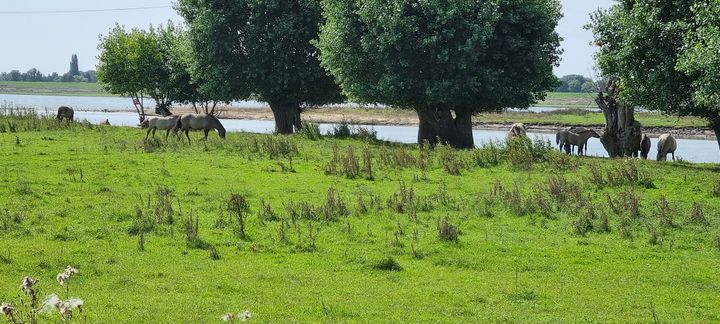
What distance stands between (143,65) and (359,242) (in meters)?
52.5

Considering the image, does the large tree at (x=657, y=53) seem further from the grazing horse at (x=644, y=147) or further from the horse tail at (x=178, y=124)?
the horse tail at (x=178, y=124)

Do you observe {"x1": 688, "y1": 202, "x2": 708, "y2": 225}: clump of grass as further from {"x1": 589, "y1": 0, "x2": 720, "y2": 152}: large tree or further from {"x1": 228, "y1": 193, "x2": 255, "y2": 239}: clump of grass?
{"x1": 589, "y1": 0, "x2": 720, "y2": 152}: large tree

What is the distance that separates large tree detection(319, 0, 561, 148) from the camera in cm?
3994

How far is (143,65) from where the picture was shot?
2584 inches

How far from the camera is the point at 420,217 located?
64.3ft

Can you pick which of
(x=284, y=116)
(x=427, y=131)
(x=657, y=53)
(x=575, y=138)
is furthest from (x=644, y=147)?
(x=284, y=116)

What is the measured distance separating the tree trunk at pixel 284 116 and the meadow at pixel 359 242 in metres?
25.9

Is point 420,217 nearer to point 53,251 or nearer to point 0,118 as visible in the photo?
point 53,251

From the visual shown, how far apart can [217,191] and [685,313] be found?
47.1ft

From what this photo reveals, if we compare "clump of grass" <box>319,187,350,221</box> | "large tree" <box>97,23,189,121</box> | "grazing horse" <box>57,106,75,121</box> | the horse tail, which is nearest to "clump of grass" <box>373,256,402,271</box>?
"clump of grass" <box>319,187,350,221</box>

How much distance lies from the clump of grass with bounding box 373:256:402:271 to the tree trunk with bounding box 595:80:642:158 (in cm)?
2914

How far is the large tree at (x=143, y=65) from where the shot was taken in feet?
214

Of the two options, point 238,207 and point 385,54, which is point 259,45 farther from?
point 238,207

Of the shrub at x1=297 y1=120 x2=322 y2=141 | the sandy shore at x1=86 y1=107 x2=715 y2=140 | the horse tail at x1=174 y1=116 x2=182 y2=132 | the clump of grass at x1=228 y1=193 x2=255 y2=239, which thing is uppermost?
the horse tail at x1=174 y1=116 x2=182 y2=132
